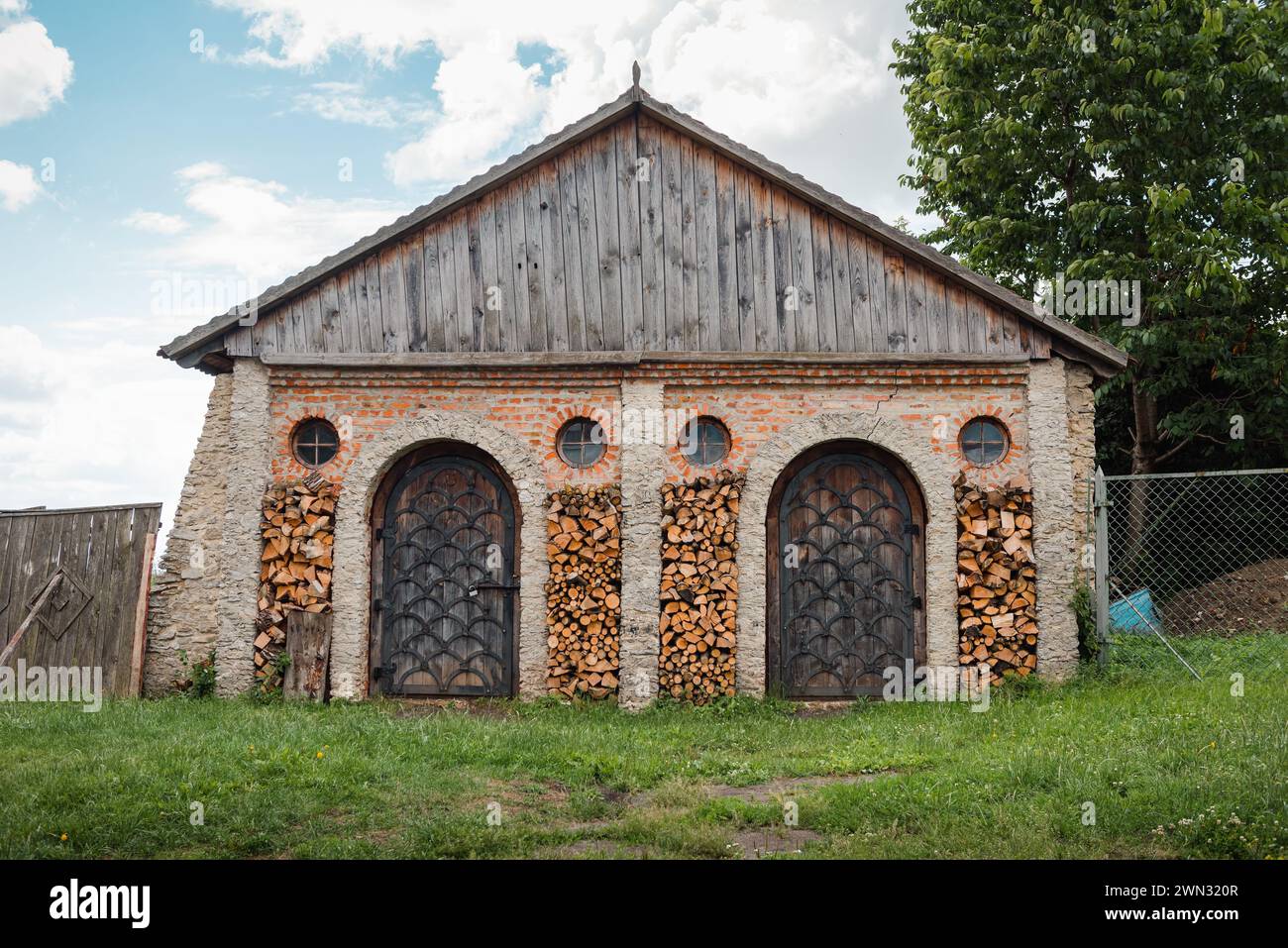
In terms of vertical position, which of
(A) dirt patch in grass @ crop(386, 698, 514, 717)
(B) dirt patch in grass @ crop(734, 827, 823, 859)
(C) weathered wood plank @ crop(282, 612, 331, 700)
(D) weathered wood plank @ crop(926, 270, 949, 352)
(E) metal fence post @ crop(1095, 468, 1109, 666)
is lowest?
(B) dirt patch in grass @ crop(734, 827, 823, 859)

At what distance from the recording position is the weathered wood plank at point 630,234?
10.8m

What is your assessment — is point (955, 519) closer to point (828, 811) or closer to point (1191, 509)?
point (828, 811)

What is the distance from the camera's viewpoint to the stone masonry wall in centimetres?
1071

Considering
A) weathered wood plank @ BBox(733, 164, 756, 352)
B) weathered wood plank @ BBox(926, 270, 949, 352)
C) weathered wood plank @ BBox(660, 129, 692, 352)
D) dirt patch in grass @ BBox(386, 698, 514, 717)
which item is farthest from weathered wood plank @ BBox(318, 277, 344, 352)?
weathered wood plank @ BBox(926, 270, 949, 352)

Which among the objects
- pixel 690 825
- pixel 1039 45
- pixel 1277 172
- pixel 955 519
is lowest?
pixel 690 825

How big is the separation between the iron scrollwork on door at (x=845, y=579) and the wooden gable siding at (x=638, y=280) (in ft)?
5.04

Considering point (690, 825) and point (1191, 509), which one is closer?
point (690, 825)

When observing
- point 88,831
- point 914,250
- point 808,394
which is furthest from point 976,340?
point 88,831

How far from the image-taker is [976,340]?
10.6 meters

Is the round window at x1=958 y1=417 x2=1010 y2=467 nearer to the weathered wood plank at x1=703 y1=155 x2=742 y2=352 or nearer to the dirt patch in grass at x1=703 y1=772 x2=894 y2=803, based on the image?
the weathered wood plank at x1=703 y1=155 x2=742 y2=352

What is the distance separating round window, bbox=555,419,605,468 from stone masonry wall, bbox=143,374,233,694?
12.1ft

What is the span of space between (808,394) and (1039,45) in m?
8.94

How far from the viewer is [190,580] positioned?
1076 cm

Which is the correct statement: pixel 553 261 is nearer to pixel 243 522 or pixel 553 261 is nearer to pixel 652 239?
pixel 652 239
